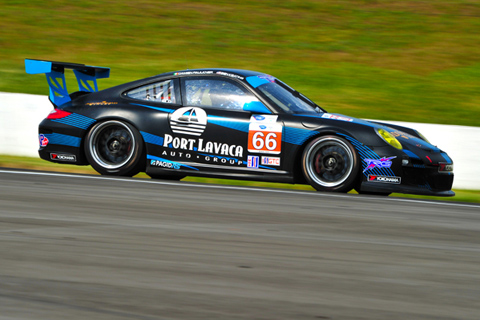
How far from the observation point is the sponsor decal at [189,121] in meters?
7.47

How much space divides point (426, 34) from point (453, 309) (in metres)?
16.4

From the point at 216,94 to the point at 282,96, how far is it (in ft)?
2.54

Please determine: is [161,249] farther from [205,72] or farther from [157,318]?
[205,72]

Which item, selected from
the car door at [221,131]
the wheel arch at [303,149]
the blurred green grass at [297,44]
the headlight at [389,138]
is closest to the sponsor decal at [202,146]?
the car door at [221,131]

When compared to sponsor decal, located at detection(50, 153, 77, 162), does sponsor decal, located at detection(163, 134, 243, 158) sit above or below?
above

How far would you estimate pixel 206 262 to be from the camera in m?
4.01

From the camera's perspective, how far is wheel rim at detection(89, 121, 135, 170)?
7.76m

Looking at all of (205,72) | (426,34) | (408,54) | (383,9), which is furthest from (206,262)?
(383,9)

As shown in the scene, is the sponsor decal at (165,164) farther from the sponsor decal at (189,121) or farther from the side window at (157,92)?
the side window at (157,92)

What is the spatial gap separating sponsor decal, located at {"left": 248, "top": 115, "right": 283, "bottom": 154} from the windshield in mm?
292

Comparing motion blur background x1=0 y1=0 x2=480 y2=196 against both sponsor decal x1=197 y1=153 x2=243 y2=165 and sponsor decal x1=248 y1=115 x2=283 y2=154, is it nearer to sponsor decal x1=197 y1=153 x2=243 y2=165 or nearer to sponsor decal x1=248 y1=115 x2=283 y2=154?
sponsor decal x1=248 y1=115 x2=283 y2=154

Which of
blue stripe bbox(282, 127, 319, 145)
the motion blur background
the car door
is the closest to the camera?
blue stripe bbox(282, 127, 319, 145)

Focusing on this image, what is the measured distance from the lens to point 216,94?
7.61 m

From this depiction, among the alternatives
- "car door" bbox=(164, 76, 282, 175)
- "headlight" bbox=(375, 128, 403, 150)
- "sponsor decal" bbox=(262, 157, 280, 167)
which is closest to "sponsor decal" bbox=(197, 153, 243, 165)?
"car door" bbox=(164, 76, 282, 175)
